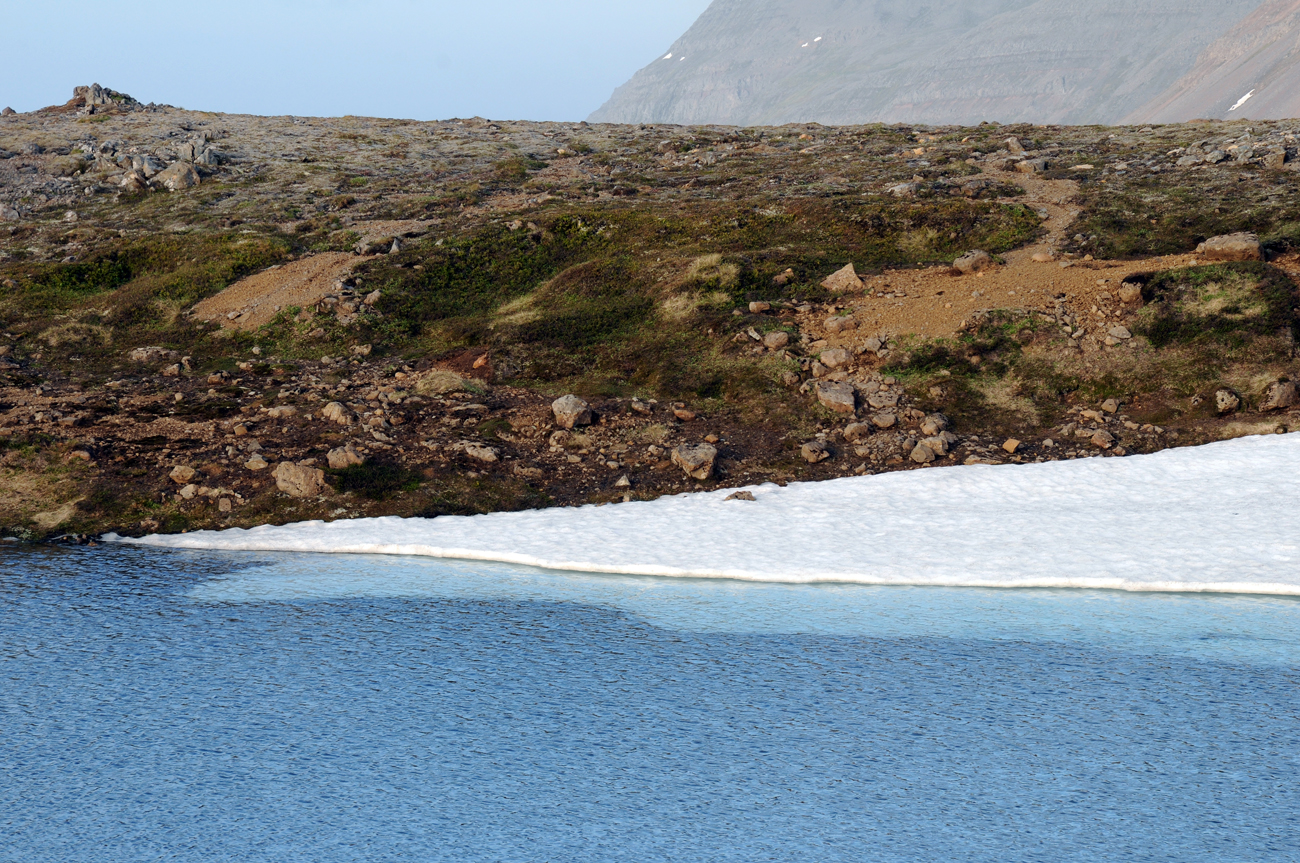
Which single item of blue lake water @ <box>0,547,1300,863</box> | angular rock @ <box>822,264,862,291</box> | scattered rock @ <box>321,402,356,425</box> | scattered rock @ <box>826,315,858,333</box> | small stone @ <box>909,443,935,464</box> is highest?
angular rock @ <box>822,264,862,291</box>

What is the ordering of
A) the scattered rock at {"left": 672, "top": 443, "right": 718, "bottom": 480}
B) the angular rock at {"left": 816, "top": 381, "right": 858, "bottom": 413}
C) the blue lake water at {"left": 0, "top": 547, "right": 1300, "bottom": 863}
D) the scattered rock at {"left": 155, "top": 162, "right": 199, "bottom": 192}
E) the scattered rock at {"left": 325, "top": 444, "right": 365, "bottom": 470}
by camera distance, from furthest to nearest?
the scattered rock at {"left": 155, "top": 162, "right": 199, "bottom": 192} < the angular rock at {"left": 816, "top": 381, "right": 858, "bottom": 413} < the scattered rock at {"left": 672, "top": 443, "right": 718, "bottom": 480} < the scattered rock at {"left": 325, "top": 444, "right": 365, "bottom": 470} < the blue lake water at {"left": 0, "top": 547, "right": 1300, "bottom": 863}

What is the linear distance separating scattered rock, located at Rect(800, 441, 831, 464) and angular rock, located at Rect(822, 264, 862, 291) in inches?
426

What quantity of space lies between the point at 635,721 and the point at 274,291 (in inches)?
1346

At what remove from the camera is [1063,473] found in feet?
91.6

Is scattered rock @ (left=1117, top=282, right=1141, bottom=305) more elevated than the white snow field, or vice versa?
scattered rock @ (left=1117, top=282, right=1141, bottom=305)

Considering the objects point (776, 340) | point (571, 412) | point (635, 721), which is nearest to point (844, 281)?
point (776, 340)

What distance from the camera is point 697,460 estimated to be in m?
28.9

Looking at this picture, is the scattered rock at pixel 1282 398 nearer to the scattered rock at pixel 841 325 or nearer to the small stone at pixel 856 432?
the small stone at pixel 856 432

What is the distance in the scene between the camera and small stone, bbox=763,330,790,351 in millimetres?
35156

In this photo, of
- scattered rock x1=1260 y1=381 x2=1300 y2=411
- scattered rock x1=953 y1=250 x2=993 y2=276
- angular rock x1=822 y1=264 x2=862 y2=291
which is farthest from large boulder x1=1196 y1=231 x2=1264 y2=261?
angular rock x1=822 y1=264 x2=862 y2=291

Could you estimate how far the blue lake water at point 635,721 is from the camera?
12.5m

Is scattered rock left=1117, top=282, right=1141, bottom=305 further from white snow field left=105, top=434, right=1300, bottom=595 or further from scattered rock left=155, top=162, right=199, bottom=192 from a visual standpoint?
scattered rock left=155, top=162, right=199, bottom=192

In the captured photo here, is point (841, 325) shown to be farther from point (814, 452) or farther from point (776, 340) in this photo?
point (814, 452)

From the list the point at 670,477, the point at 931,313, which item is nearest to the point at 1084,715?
the point at 670,477
